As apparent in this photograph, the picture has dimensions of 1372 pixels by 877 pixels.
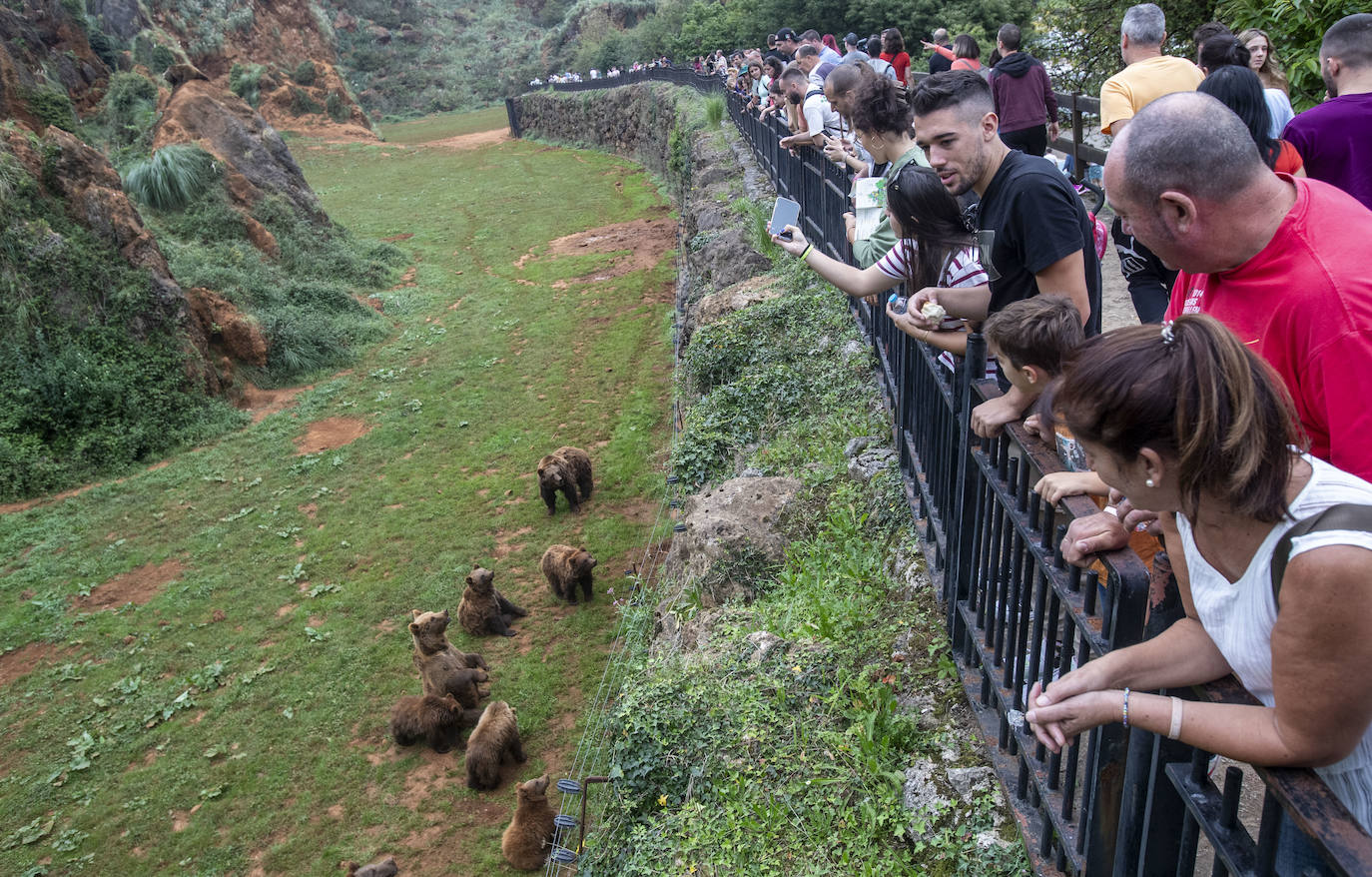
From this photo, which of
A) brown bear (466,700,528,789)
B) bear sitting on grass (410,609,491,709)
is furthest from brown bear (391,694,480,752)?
brown bear (466,700,528,789)

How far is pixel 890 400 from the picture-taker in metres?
5.33

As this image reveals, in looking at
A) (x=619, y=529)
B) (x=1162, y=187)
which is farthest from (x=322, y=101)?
(x=1162, y=187)

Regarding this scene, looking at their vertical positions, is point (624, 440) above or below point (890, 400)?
below

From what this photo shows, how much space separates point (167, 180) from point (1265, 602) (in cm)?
1869

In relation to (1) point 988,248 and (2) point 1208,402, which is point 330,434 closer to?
(1) point 988,248

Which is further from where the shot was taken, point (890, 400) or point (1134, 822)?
point (890, 400)

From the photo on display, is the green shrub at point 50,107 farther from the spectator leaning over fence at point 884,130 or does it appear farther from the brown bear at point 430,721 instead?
the spectator leaning over fence at point 884,130

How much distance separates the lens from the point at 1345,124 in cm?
365

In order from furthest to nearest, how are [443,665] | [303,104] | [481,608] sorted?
[303,104] < [481,608] < [443,665]

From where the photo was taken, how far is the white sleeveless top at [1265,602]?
4.98ft

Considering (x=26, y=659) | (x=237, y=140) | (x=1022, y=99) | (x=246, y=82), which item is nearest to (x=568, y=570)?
(x=26, y=659)

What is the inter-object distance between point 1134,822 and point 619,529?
7.28 meters

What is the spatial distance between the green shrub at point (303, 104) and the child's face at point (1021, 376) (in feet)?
139

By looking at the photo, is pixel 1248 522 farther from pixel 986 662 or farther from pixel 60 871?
pixel 60 871
